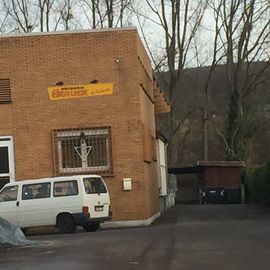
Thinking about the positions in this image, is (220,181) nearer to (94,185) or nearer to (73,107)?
(73,107)

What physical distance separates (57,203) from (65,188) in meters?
0.53

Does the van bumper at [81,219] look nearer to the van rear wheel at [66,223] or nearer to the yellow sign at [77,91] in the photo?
the van rear wheel at [66,223]

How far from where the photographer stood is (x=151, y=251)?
15039 mm

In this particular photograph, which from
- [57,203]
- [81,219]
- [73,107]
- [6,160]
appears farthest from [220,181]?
[57,203]

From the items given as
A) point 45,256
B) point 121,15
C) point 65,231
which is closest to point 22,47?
point 65,231

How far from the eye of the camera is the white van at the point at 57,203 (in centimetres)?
2202

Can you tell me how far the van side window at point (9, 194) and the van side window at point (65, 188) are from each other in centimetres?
132

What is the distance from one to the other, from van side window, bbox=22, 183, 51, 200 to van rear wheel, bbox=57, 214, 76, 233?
0.81 metres

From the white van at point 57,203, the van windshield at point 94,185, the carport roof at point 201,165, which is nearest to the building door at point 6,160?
the white van at point 57,203

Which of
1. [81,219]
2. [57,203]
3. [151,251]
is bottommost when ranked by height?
[151,251]

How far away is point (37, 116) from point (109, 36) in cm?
385

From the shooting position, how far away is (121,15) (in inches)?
2132

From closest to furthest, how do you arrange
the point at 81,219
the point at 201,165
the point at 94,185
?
the point at 81,219 < the point at 94,185 < the point at 201,165

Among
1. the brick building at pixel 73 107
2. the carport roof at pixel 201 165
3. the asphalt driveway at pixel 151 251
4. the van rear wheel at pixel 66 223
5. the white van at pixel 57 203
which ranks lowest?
the asphalt driveway at pixel 151 251
